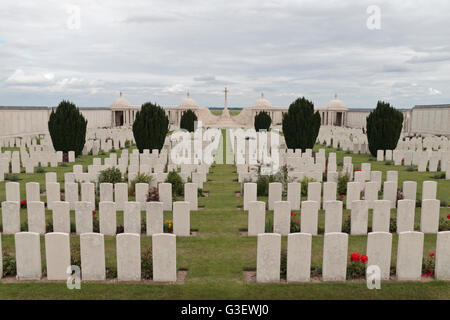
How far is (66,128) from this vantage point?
21406 mm

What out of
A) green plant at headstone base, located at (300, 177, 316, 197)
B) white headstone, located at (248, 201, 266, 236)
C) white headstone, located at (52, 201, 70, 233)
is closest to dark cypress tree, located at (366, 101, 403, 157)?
green plant at headstone base, located at (300, 177, 316, 197)

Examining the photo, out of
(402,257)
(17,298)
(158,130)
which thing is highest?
(158,130)

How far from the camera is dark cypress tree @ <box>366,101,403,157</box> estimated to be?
2230 centimetres

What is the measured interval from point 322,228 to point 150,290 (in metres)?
4.46

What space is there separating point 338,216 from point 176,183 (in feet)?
18.6

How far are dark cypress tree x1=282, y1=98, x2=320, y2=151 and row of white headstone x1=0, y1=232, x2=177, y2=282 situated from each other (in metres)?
17.8

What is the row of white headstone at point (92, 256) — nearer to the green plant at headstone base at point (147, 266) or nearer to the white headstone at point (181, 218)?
the green plant at headstone base at point (147, 266)

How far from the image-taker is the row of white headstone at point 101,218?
8.52 metres

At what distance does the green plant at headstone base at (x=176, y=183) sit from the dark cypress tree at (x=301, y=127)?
11800mm

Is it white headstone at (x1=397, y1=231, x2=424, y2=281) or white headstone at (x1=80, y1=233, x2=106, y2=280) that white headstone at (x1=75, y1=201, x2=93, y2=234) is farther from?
white headstone at (x1=397, y1=231, x2=424, y2=281)
